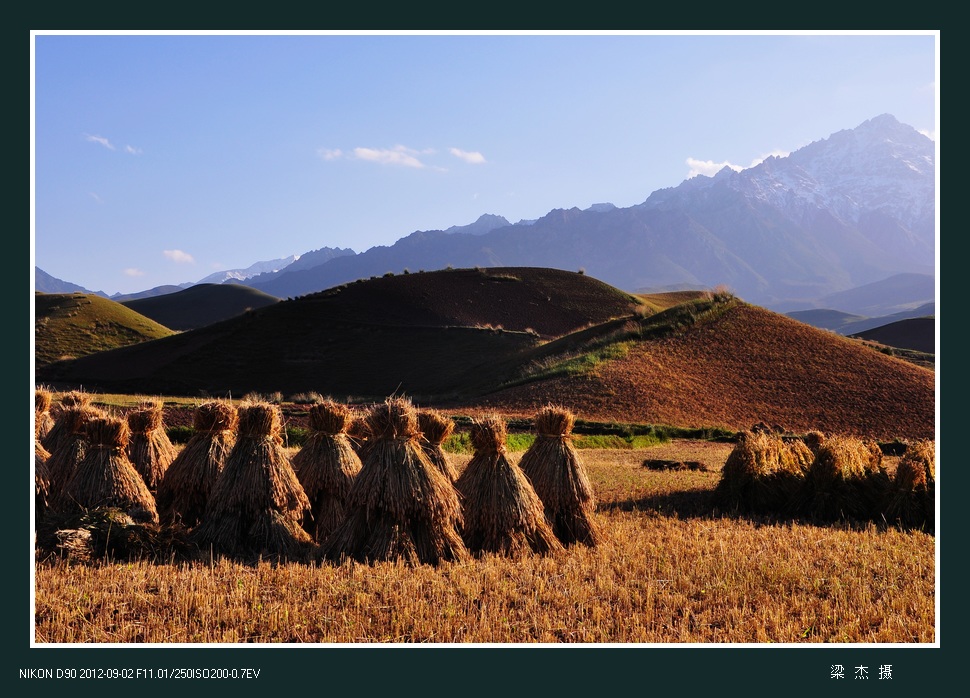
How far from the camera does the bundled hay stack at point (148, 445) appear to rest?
38.7 feet

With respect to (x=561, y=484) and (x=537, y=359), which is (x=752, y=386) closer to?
(x=537, y=359)

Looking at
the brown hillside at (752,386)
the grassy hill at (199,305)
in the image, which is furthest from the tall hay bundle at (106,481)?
the grassy hill at (199,305)

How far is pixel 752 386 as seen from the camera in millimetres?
40094

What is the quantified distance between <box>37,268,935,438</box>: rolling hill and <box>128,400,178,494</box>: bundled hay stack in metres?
23.9

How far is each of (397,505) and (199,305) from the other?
16106cm

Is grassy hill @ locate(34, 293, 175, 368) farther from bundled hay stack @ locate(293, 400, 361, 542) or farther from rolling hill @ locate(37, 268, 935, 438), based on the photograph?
bundled hay stack @ locate(293, 400, 361, 542)

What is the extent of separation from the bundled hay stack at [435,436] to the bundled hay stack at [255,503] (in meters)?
1.94

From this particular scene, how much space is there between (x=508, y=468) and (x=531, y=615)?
9.91ft

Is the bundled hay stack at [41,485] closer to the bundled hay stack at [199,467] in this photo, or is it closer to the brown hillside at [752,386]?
the bundled hay stack at [199,467]

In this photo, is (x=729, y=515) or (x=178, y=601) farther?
(x=729, y=515)

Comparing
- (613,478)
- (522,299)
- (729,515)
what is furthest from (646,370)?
(522,299)

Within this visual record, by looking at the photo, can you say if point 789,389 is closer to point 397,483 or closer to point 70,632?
point 397,483

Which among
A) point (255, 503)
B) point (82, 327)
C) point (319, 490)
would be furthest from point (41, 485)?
point (82, 327)

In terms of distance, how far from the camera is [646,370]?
41688mm
